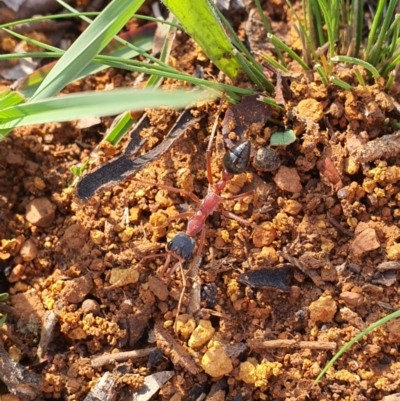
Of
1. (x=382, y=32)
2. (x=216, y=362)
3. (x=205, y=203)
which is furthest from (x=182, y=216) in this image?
(x=382, y=32)

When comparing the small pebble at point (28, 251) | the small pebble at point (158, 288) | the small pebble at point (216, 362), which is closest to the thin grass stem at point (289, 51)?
the small pebble at point (158, 288)

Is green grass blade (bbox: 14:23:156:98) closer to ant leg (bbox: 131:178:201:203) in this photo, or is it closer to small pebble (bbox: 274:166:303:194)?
ant leg (bbox: 131:178:201:203)

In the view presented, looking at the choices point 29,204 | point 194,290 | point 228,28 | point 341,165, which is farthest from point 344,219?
point 29,204

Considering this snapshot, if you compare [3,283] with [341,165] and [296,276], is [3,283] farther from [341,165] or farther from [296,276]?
[341,165]

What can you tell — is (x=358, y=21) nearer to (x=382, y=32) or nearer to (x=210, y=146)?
(x=382, y=32)

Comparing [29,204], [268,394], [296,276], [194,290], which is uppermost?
[29,204]
